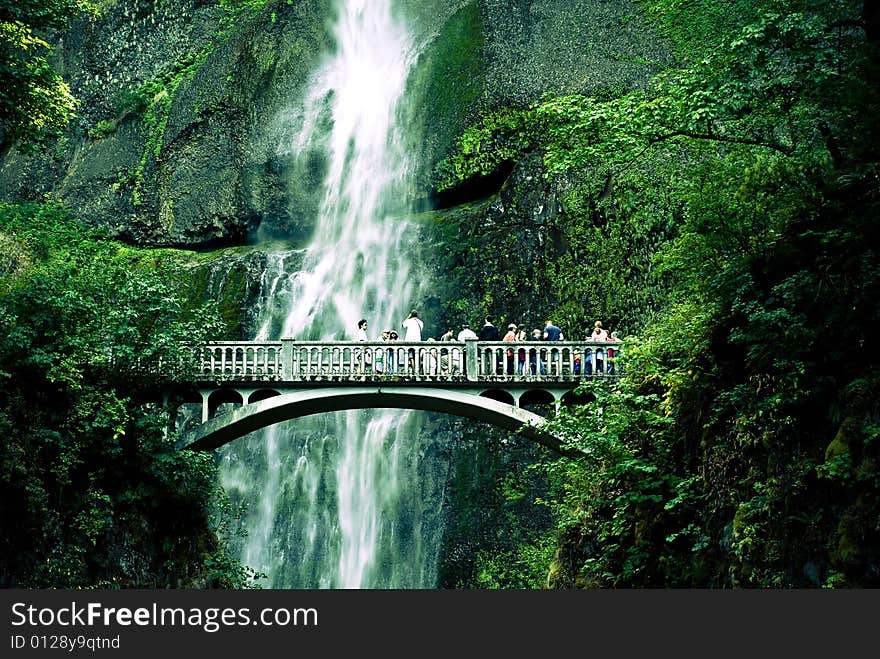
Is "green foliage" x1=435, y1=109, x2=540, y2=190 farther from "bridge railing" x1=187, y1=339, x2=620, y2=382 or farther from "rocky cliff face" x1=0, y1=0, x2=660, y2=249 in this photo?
"bridge railing" x1=187, y1=339, x2=620, y2=382

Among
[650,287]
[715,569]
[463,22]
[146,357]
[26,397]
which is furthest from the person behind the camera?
[463,22]

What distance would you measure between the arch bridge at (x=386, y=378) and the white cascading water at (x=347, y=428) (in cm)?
975

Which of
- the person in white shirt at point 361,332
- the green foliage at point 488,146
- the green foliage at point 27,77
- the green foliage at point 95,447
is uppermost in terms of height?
the green foliage at point 488,146

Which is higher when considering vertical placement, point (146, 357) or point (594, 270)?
point (594, 270)

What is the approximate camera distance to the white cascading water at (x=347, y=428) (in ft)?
124

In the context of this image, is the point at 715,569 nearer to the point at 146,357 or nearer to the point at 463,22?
the point at 146,357

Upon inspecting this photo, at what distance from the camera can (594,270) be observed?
38.2 meters

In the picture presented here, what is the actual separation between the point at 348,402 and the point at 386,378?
139 centimetres

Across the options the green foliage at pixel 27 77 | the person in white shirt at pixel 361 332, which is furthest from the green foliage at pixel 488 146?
the green foliage at pixel 27 77

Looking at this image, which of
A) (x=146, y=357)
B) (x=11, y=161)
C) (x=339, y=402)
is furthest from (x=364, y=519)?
(x=11, y=161)

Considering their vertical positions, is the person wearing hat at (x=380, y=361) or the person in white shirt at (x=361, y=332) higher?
the person in white shirt at (x=361, y=332)

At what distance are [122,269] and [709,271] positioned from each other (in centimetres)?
1559

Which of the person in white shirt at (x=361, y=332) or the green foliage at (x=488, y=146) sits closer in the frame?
the person in white shirt at (x=361, y=332)

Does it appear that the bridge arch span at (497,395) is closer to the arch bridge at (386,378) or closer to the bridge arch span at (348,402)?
the arch bridge at (386,378)
